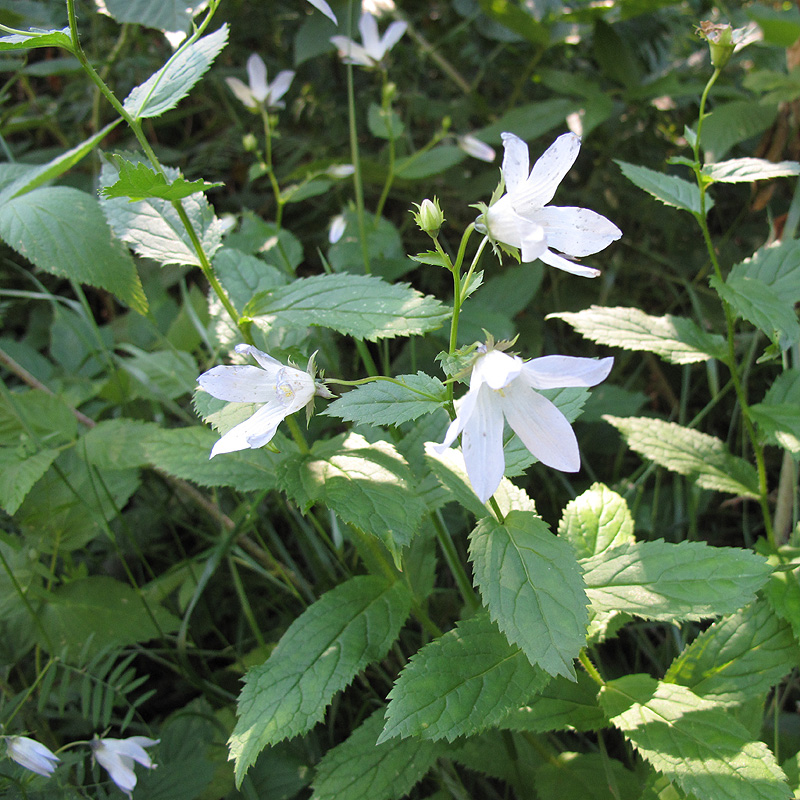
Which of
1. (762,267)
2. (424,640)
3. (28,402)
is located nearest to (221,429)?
(424,640)

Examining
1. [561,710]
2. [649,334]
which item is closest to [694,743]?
[561,710]

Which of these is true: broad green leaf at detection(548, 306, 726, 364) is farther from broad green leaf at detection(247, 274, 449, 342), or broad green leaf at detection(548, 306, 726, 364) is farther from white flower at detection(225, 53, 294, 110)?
white flower at detection(225, 53, 294, 110)

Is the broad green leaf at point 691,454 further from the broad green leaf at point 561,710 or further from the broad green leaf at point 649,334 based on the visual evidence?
the broad green leaf at point 561,710

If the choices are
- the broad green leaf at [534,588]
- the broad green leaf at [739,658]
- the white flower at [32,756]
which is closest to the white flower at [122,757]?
the white flower at [32,756]

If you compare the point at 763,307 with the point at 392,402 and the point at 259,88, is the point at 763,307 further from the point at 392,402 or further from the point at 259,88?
the point at 259,88

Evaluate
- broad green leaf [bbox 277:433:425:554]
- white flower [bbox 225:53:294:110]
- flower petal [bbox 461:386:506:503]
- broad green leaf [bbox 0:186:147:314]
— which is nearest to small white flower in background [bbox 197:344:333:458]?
broad green leaf [bbox 277:433:425:554]
